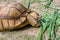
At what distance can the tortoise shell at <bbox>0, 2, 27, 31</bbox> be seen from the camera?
108 inches

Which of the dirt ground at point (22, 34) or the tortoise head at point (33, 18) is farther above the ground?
the tortoise head at point (33, 18)

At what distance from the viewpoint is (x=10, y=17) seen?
2.75 metres

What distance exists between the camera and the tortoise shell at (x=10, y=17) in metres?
2.74

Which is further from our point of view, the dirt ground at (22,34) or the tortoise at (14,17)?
the tortoise at (14,17)

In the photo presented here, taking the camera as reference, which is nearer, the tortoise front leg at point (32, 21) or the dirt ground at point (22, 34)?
the dirt ground at point (22, 34)

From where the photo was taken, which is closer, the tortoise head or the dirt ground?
the dirt ground

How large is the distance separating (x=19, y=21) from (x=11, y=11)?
18cm

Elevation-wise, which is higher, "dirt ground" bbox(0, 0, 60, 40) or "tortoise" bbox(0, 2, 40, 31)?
"tortoise" bbox(0, 2, 40, 31)

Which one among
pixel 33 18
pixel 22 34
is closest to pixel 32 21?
pixel 33 18

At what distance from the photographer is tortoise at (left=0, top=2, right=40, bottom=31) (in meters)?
2.74

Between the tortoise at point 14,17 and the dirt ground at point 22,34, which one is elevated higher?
the tortoise at point 14,17

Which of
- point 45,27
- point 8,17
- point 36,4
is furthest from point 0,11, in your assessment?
point 45,27

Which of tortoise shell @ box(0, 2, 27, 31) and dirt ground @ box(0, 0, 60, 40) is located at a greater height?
tortoise shell @ box(0, 2, 27, 31)

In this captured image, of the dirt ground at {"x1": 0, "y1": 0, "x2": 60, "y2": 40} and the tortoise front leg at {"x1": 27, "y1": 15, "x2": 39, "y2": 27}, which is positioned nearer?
the dirt ground at {"x1": 0, "y1": 0, "x2": 60, "y2": 40}
